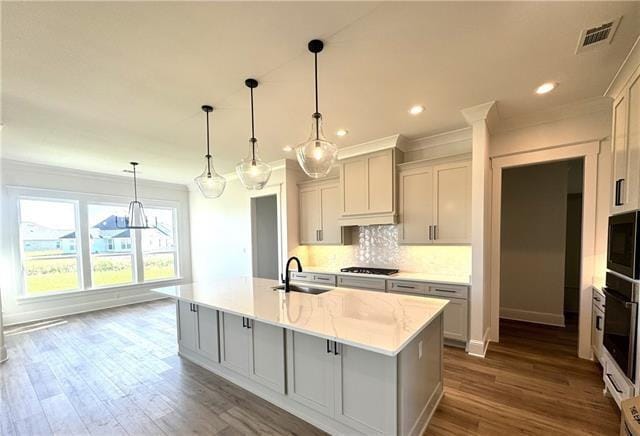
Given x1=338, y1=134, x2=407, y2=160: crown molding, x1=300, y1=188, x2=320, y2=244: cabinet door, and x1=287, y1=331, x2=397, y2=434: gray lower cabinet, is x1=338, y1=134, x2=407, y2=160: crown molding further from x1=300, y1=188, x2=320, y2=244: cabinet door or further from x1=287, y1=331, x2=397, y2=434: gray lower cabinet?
x1=287, y1=331, x2=397, y2=434: gray lower cabinet

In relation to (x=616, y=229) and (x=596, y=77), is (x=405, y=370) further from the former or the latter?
(x=596, y=77)

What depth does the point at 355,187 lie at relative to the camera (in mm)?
4117

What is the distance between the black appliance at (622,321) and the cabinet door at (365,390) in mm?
1685

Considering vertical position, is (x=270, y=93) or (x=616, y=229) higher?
(x=270, y=93)

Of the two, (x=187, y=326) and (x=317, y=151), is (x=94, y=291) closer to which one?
(x=187, y=326)

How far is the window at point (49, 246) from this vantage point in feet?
15.4

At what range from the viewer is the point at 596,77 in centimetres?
226

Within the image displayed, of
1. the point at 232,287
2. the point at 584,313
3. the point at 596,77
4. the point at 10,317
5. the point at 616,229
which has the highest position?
the point at 596,77

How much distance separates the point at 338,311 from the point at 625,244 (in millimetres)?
2191

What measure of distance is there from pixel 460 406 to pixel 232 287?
8.17 feet

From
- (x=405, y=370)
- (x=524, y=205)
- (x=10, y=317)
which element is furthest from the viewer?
(x=10, y=317)

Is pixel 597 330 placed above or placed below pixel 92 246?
below

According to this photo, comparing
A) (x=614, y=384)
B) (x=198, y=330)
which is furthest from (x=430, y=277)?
(x=198, y=330)

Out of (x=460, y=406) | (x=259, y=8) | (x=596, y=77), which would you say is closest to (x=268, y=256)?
(x=460, y=406)
